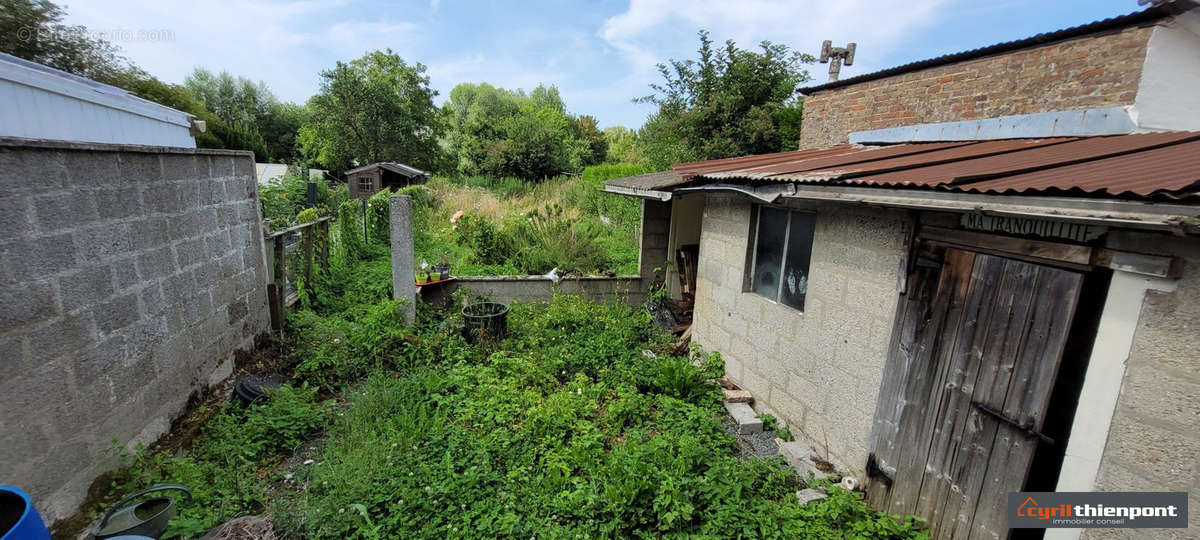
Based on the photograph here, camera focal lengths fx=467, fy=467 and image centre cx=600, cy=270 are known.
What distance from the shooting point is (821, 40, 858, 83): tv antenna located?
9.27 m

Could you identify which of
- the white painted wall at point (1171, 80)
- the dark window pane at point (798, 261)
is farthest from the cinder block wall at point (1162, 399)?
the white painted wall at point (1171, 80)

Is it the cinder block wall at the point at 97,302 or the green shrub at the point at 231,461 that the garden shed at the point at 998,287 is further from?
the cinder block wall at the point at 97,302

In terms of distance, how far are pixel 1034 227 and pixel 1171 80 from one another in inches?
118

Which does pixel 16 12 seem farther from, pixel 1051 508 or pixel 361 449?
pixel 1051 508

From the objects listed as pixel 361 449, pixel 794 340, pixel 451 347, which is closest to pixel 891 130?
pixel 794 340

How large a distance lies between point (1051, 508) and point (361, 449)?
451 centimetres

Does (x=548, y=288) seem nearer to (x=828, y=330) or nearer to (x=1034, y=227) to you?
(x=828, y=330)

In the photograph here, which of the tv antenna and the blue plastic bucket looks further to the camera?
the tv antenna

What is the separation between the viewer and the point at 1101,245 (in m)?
2.30

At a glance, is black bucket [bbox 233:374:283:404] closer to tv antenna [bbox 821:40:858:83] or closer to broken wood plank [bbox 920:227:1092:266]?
broken wood plank [bbox 920:227:1092:266]

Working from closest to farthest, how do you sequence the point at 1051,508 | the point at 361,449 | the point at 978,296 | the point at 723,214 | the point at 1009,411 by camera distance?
the point at 1051,508
the point at 1009,411
the point at 978,296
the point at 361,449
the point at 723,214

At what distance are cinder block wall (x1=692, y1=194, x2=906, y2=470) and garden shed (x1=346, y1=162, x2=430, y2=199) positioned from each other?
17355mm

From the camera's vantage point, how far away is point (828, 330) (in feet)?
13.3

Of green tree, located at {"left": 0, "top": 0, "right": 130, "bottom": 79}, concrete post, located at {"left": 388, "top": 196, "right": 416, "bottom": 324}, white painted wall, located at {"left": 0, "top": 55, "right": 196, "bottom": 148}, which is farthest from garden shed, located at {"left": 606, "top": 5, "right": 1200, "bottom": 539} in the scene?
green tree, located at {"left": 0, "top": 0, "right": 130, "bottom": 79}
